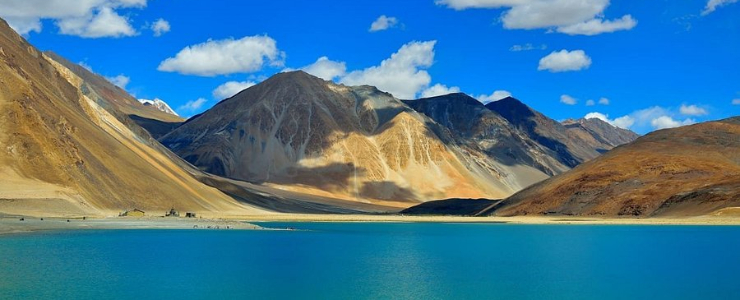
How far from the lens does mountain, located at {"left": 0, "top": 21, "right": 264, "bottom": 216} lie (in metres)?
100

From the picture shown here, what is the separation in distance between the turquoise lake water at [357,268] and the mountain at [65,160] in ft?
99.4

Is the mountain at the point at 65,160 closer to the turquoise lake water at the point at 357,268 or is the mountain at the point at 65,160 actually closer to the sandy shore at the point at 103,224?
the sandy shore at the point at 103,224

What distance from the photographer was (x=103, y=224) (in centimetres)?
8575

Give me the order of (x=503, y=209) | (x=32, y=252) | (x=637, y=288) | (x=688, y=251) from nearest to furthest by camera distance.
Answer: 1. (x=637, y=288)
2. (x=32, y=252)
3. (x=688, y=251)
4. (x=503, y=209)

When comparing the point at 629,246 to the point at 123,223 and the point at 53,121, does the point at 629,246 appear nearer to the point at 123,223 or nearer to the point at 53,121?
the point at 123,223

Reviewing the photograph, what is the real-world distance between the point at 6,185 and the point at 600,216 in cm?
8800

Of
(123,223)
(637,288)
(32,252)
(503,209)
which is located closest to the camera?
(637,288)

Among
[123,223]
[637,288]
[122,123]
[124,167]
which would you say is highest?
[122,123]

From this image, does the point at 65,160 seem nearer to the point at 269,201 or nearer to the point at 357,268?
the point at 357,268

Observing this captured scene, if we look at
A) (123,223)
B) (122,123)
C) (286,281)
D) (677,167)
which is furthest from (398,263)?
(122,123)

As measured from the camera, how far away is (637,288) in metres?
40.5

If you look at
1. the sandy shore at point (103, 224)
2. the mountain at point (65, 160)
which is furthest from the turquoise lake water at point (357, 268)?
the mountain at point (65, 160)

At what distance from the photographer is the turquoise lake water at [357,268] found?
3812cm

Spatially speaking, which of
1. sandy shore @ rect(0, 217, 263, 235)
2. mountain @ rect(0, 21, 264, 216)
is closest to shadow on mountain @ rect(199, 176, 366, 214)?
mountain @ rect(0, 21, 264, 216)
